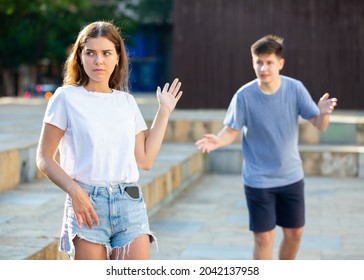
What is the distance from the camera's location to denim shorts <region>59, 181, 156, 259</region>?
3.92m

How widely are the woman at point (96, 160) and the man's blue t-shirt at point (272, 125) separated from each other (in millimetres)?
2137

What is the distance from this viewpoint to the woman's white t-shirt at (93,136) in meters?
3.93

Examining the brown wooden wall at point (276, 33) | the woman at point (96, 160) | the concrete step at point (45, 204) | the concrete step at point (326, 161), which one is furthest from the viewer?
the brown wooden wall at point (276, 33)

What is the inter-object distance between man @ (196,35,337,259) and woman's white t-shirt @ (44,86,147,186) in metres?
2.00

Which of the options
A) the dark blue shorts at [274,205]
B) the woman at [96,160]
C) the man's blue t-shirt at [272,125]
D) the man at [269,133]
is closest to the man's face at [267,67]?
the man at [269,133]

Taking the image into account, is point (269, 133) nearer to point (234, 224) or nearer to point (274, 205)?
point (274, 205)

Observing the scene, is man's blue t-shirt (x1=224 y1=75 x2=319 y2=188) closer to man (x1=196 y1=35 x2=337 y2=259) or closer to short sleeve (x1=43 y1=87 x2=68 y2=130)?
man (x1=196 y1=35 x2=337 y2=259)

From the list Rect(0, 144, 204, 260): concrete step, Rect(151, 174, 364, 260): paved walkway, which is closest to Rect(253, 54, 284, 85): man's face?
Rect(0, 144, 204, 260): concrete step

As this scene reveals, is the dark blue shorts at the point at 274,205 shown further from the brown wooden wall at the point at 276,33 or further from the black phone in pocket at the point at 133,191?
the brown wooden wall at the point at 276,33

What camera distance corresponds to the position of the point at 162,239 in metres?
8.72

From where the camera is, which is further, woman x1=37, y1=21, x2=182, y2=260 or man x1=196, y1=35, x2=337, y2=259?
man x1=196, y1=35, x2=337, y2=259

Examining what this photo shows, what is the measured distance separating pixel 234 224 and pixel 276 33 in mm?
11998

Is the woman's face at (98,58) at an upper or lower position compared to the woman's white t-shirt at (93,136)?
upper
